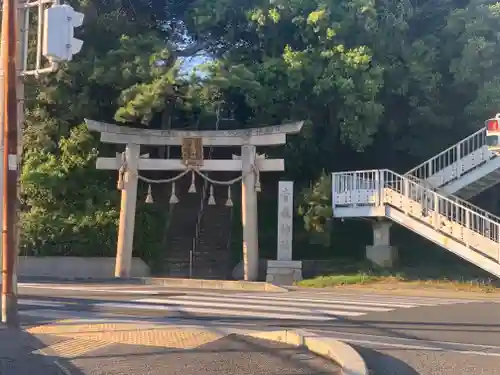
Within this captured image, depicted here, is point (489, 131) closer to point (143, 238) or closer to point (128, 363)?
point (128, 363)

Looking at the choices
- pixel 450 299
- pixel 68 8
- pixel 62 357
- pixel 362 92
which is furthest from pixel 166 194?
pixel 62 357

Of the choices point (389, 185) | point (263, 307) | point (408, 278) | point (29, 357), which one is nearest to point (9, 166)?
point (29, 357)

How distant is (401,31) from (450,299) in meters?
13.1

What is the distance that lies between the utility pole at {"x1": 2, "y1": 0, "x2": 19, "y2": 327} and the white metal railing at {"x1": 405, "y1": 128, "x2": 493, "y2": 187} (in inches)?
619

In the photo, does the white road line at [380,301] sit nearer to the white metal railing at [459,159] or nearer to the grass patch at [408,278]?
the grass patch at [408,278]

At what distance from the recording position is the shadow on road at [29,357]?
260 inches

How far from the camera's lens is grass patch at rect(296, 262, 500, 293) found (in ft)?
62.4

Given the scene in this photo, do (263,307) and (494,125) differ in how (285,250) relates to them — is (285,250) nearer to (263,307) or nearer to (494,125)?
(263,307)

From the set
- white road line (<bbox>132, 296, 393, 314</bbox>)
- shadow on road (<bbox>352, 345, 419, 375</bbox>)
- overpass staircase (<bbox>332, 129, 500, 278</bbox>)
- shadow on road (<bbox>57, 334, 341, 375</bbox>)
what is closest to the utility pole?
shadow on road (<bbox>57, 334, 341, 375</bbox>)

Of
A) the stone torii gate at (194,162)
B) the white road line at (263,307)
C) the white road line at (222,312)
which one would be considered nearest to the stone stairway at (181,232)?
the stone torii gate at (194,162)

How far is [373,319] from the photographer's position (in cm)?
1102

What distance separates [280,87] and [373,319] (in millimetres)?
14073

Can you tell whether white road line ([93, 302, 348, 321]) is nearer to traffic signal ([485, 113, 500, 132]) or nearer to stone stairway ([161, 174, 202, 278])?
traffic signal ([485, 113, 500, 132])

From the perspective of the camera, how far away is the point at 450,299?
15336 mm
